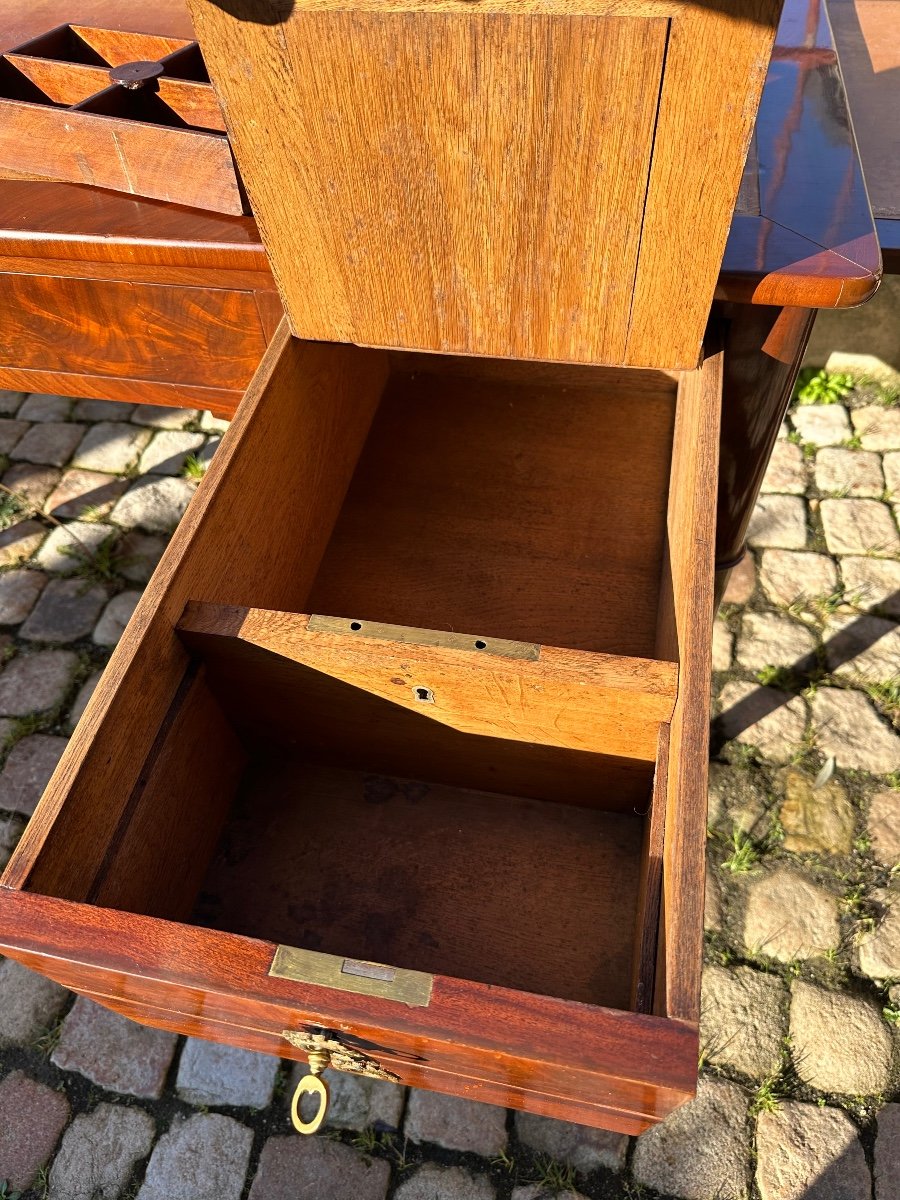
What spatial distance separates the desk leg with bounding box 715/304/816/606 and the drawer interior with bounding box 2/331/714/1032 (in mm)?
162

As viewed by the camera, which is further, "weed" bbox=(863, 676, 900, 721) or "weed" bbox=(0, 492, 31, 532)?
"weed" bbox=(0, 492, 31, 532)

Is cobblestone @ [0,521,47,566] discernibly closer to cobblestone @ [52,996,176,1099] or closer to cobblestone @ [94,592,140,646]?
cobblestone @ [94,592,140,646]

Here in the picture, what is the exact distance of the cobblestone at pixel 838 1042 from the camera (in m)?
1.74

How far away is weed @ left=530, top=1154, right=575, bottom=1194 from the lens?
1644mm

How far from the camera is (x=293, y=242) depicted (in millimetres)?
1190

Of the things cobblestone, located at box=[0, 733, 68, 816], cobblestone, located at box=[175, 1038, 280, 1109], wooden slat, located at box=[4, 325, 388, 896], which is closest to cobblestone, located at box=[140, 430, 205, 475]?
cobblestone, located at box=[0, 733, 68, 816]

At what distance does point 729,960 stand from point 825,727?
646mm

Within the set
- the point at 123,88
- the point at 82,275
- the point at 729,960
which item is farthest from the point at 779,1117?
the point at 123,88

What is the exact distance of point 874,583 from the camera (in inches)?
97.0

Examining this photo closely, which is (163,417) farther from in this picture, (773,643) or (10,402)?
(773,643)

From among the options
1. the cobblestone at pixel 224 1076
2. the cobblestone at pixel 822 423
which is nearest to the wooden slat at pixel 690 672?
the cobblestone at pixel 224 1076

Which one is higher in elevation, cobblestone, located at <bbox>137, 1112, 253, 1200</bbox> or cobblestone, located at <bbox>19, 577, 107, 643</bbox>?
cobblestone, located at <bbox>19, 577, 107, 643</bbox>

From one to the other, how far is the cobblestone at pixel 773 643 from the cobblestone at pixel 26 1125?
1.87 meters

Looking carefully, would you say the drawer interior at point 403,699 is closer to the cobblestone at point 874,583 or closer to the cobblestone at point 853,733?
the cobblestone at point 853,733
